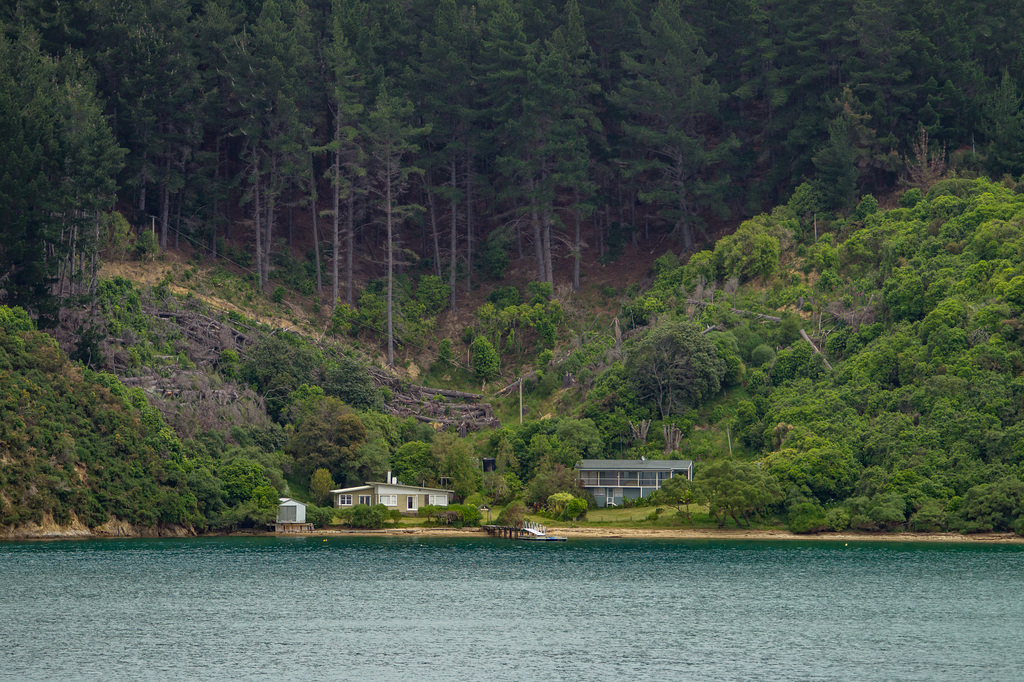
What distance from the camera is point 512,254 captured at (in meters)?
141

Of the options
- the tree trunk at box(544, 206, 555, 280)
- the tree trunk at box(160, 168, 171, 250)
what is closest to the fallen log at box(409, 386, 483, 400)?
the tree trunk at box(544, 206, 555, 280)

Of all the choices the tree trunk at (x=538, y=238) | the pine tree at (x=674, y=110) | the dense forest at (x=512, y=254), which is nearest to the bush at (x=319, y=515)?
the dense forest at (x=512, y=254)

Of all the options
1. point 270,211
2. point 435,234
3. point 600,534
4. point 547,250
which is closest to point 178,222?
point 270,211

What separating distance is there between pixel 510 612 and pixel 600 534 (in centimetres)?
3536

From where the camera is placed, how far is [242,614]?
2670 inches

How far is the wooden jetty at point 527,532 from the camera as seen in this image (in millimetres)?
103688

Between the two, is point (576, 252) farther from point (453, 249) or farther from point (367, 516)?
point (367, 516)

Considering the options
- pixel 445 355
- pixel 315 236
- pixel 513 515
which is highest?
pixel 315 236

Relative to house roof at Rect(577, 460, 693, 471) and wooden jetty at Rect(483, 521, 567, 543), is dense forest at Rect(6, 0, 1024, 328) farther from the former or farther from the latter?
wooden jetty at Rect(483, 521, 567, 543)

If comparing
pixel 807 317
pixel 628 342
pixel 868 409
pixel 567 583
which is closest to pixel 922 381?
pixel 868 409

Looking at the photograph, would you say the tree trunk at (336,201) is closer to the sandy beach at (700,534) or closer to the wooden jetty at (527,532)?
the sandy beach at (700,534)

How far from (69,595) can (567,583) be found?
86.2ft

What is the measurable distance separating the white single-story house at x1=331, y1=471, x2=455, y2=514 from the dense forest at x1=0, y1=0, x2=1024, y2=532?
1590 mm

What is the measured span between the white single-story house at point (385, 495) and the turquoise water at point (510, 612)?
1182cm
